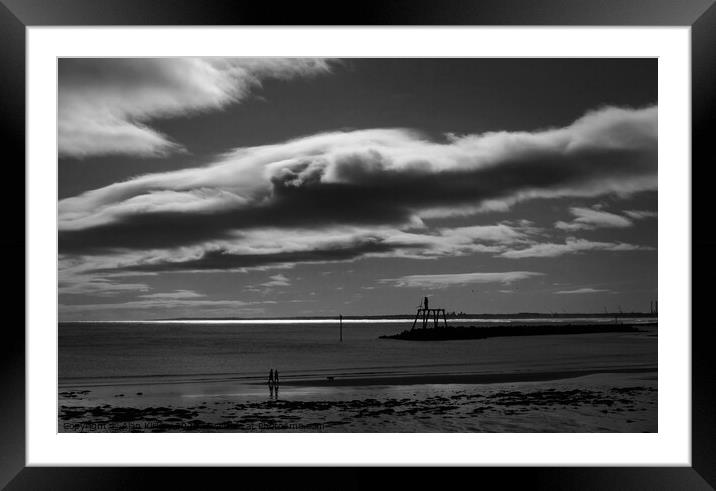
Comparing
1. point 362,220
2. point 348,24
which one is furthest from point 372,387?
point 362,220

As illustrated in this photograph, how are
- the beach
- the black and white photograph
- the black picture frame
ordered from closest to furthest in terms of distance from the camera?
the black picture frame → the beach → the black and white photograph

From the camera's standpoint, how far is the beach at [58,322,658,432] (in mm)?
7730

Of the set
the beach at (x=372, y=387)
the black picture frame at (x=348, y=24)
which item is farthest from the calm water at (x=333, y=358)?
the black picture frame at (x=348, y=24)

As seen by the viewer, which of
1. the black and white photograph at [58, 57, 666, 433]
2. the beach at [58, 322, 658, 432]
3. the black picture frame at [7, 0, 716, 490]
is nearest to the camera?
the black picture frame at [7, 0, 716, 490]

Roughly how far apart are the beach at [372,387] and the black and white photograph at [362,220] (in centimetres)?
9

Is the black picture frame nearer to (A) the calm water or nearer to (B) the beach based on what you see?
(B) the beach

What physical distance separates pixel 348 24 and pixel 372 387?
9.59 m

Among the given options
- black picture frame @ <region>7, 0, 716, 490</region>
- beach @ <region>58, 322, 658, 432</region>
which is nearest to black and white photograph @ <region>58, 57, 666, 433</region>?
beach @ <region>58, 322, 658, 432</region>

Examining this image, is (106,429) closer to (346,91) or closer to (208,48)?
(208,48)

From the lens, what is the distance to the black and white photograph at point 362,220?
34.3 feet

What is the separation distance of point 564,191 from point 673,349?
1926cm

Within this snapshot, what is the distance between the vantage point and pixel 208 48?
3572mm

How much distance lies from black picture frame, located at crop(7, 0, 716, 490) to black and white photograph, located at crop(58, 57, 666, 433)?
3.53 meters

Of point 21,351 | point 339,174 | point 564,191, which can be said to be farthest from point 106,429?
point 564,191
